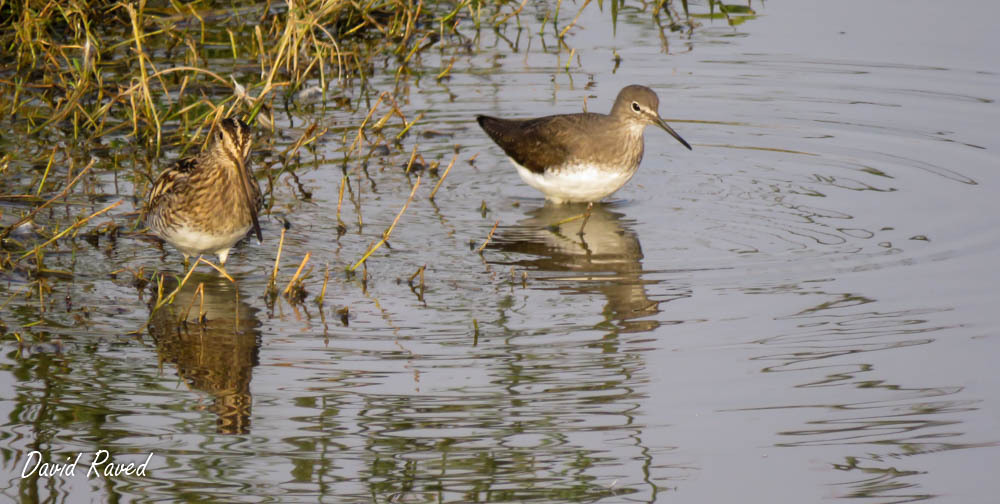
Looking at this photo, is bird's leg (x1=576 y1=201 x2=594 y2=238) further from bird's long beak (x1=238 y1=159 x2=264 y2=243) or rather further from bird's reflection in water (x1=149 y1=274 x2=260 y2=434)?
bird's reflection in water (x1=149 y1=274 x2=260 y2=434)

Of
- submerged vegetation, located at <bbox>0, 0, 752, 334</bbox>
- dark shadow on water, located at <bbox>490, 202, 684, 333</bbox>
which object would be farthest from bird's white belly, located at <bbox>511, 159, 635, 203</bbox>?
submerged vegetation, located at <bbox>0, 0, 752, 334</bbox>

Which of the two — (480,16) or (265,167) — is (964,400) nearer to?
(265,167)

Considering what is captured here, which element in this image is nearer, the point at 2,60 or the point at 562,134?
the point at 562,134

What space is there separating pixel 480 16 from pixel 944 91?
17.4ft

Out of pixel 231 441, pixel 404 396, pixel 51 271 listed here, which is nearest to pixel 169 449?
pixel 231 441

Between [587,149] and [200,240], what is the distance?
10.6 ft

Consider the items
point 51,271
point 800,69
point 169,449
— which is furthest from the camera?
point 800,69

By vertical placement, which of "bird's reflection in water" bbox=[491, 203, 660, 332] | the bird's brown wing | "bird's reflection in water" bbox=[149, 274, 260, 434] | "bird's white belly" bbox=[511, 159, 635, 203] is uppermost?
the bird's brown wing

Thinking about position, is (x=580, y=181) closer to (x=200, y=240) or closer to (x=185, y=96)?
(x=200, y=240)

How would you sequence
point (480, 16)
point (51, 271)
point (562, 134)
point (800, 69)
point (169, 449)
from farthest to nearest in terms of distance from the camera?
point (480, 16) → point (800, 69) → point (562, 134) → point (51, 271) → point (169, 449)

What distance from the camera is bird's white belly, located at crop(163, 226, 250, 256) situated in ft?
27.9

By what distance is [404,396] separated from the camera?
6867 millimetres

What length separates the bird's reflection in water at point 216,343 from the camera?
22.6ft

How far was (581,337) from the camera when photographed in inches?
302
